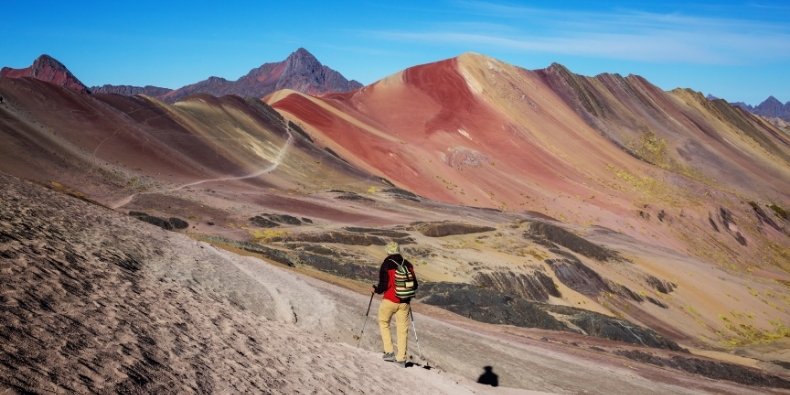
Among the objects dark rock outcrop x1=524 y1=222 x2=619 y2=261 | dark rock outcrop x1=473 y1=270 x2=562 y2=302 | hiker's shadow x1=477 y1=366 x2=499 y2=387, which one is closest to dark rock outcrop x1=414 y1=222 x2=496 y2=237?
dark rock outcrop x1=524 y1=222 x2=619 y2=261

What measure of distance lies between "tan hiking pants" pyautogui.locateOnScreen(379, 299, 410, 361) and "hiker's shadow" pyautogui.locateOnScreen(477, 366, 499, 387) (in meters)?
3.84

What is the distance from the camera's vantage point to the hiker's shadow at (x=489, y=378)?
15.2 metres

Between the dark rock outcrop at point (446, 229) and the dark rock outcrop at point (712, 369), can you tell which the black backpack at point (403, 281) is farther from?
the dark rock outcrop at point (446, 229)

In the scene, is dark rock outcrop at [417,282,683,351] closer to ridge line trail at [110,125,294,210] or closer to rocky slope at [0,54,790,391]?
rocky slope at [0,54,790,391]

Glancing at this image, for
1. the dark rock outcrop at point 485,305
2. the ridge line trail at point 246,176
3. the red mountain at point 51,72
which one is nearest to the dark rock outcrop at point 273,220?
the ridge line trail at point 246,176

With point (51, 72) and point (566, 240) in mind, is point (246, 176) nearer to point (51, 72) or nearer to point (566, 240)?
point (566, 240)

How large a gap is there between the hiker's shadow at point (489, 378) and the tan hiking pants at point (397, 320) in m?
3.84

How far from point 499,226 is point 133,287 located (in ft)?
131

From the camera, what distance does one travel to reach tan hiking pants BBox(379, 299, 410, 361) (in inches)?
456

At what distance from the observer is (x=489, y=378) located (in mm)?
15500

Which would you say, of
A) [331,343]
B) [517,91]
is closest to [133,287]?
[331,343]

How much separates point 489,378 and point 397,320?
190 inches

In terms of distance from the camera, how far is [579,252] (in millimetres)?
46281

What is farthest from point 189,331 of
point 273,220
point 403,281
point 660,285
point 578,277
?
point 660,285
